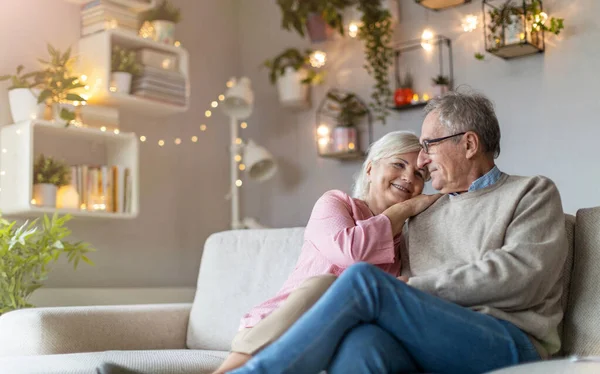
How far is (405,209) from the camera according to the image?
229 centimetres

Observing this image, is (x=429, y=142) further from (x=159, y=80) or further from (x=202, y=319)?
(x=159, y=80)

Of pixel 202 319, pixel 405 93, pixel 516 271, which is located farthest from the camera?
pixel 405 93

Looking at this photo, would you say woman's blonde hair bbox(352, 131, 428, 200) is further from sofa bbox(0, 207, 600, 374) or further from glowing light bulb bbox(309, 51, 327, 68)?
glowing light bulb bbox(309, 51, 327, 68)

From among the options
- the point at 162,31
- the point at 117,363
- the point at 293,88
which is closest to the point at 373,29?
the point at 293,88

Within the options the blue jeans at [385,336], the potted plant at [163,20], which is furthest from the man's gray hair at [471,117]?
the potted plant at [163,20]

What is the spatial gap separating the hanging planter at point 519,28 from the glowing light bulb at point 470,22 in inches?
5.9

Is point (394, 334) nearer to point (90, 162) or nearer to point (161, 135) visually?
point (90, 162)

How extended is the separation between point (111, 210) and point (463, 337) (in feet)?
7.38

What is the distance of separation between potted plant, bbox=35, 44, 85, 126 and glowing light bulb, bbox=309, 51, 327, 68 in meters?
1.43

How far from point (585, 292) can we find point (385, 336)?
1.98 feet

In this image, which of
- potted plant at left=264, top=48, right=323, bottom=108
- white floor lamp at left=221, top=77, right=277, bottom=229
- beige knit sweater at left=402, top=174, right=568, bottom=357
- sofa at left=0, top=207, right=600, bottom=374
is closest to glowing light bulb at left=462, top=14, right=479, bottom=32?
potted plant at left=264, top=48, right=323, bottom=108

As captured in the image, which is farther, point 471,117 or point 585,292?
point 471,117

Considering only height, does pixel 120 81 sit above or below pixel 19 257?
above

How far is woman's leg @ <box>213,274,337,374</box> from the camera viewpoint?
1.87 meters
